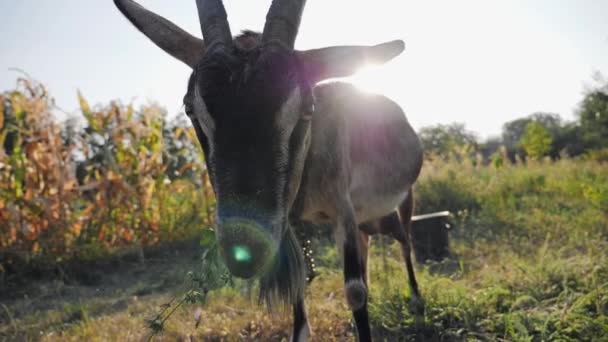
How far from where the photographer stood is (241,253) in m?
1.60

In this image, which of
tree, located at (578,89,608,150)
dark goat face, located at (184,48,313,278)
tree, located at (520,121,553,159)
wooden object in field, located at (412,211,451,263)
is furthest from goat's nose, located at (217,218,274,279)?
tree, located at (520,121,553,159)

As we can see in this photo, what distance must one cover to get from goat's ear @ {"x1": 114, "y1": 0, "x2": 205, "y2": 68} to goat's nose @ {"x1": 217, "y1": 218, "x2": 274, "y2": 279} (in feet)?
3.78

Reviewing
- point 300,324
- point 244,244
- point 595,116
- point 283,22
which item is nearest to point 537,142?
point 595,116

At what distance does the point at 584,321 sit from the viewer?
273 centimetres

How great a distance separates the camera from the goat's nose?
159 centimetres

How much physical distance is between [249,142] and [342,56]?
81cm

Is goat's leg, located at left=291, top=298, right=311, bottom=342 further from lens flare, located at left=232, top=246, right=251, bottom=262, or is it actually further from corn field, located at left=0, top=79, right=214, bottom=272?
corn field, located at left=0, top=79, right=214, bottom=272

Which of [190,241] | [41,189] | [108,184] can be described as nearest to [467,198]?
[190,241]

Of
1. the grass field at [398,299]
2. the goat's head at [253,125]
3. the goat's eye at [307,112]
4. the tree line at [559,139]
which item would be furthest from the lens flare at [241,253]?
the tree line at [559,139]

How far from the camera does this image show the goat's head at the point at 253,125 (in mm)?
1630

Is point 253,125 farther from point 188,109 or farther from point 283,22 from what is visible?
point 283,22

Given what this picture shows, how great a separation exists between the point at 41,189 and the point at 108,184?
0.76 m

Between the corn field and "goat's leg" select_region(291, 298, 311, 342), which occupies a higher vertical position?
the corn field

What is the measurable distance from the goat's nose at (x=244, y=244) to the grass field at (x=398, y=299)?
1.09m
